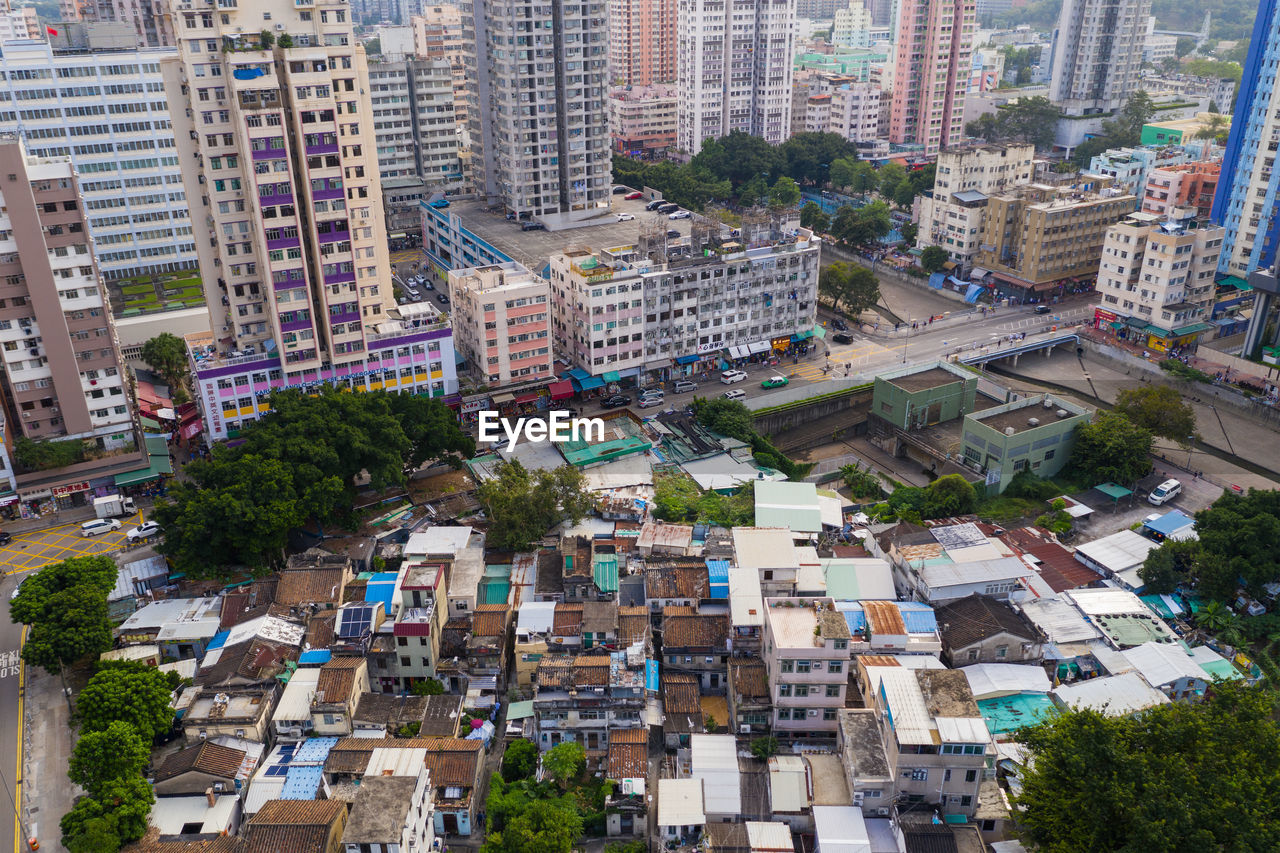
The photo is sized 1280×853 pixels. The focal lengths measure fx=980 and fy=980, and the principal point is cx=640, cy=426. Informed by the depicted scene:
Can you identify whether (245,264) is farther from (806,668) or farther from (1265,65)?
(1265,65)

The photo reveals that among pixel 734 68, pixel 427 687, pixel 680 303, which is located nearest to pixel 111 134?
pixel 680 303

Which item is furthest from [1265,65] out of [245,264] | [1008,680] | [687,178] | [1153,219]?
[245,264]

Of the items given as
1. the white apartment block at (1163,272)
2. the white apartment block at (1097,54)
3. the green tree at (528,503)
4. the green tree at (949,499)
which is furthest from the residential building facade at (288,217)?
the white apartment block at (1097,54)

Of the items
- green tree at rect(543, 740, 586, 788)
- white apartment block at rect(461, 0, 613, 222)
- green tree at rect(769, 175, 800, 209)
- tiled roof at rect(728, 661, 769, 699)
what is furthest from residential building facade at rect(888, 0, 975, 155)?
green tree at rect(543, 740, 586, 788)

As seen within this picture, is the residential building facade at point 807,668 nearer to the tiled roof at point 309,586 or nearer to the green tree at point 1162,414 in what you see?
the tiled roof at point 309,586

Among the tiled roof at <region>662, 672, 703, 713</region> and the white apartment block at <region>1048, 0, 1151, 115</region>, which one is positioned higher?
the white apartment block at <region>1048, 0, 1151, 115</region>

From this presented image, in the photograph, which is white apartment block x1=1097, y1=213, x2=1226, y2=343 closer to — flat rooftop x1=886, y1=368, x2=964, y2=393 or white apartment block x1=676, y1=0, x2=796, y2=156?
flat rooftop x1=886, y1=368, x2=964, y2=393
